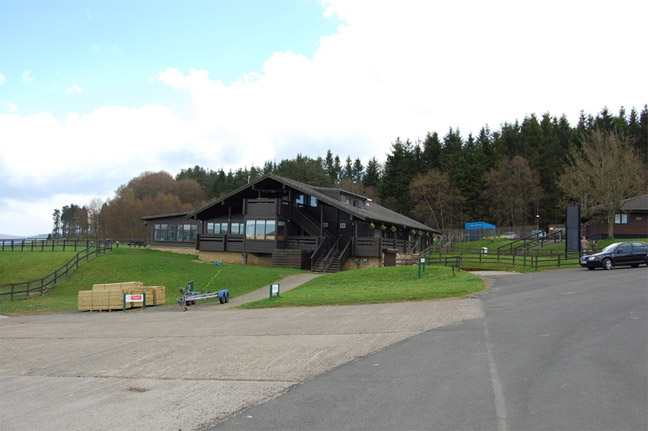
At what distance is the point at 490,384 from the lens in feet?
→ 23.2

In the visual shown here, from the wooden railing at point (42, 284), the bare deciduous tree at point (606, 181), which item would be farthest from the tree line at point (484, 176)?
the wooden railing at point (42, 284)

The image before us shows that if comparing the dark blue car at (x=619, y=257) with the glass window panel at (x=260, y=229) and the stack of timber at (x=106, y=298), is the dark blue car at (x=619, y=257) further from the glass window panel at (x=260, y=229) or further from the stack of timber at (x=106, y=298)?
the stack of timber at (x=106, y=298)

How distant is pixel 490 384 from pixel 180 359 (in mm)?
6440

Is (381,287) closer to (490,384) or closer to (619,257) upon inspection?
(619,257)

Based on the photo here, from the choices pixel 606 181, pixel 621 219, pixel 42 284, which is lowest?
pixel 42 284

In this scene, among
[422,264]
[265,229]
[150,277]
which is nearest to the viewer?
[422,264]

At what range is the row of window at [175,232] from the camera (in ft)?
156

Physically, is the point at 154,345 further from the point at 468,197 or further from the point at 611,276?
the point at 468,197

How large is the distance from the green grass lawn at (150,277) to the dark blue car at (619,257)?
18.3 metres

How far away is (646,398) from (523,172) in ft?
224

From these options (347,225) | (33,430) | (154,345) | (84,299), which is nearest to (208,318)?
(154,345)

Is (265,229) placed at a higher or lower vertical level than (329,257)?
higher

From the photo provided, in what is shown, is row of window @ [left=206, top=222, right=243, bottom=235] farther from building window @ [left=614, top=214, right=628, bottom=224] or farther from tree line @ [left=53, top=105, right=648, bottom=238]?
building window @ [left=614, top=214, right=628, bottom=224]

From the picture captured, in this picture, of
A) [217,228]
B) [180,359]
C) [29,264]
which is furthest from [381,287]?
[29,264]
